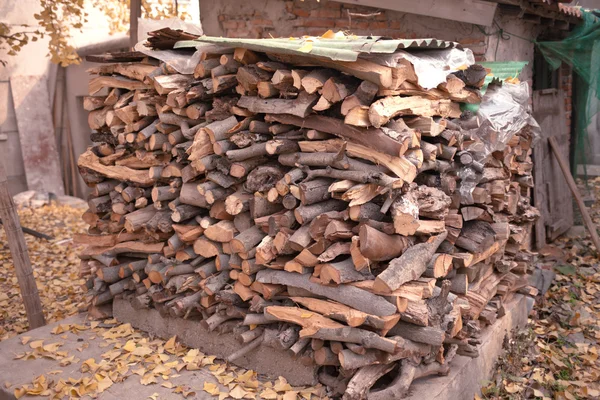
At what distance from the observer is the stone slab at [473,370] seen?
3873 mm

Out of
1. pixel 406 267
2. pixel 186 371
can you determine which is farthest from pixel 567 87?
pixel 186 371

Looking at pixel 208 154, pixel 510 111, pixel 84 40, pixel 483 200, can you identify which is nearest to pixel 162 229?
pixel 208 154

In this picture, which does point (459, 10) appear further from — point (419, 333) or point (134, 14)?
point (419, 333)

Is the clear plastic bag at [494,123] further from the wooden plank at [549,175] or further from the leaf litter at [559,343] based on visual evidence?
the wooden plank at [549,175]

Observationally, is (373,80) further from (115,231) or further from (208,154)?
(115,231)

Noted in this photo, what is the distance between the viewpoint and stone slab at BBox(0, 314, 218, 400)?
4.08 meters

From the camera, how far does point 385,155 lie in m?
3.54

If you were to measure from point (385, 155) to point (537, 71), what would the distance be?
6502 mm

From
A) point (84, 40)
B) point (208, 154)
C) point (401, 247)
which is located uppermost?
point (84, 40)

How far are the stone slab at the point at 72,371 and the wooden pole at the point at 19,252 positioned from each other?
0.97 ft

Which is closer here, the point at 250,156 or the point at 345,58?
the point at 345,58

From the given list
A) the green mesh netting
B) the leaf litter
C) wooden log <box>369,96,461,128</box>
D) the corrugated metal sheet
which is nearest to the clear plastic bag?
wooden log <box>369,96,461,128</box>

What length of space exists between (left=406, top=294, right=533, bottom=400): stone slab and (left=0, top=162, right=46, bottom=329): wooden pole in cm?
358

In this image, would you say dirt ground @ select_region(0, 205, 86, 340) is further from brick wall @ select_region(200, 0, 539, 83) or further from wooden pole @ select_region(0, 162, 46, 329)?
brick wall @ select_region(200, 0, 539, 83)
